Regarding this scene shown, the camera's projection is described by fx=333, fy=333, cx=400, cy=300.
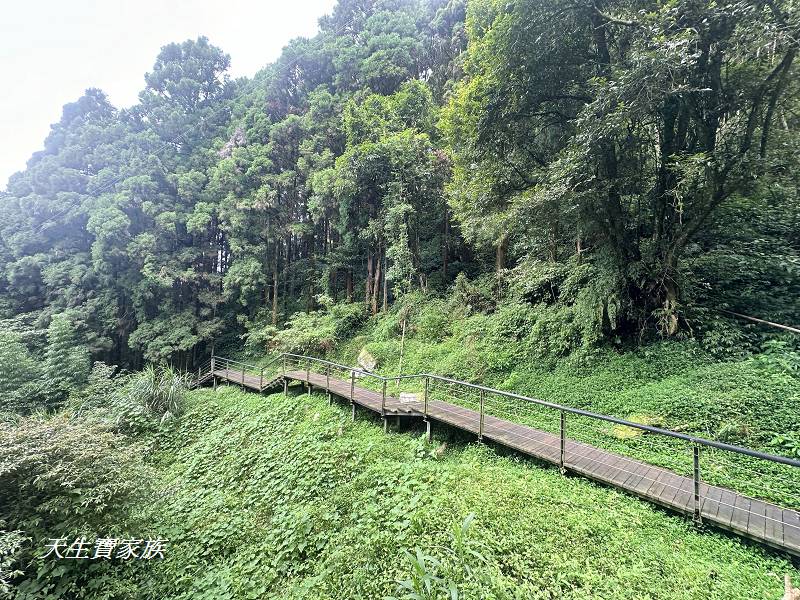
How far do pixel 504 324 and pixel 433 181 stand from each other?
6.02 metres

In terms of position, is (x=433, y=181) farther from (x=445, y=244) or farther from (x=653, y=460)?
(x=653, y=460)

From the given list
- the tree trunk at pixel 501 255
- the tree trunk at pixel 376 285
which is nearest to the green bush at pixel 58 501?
the tree trunk at pixel 501 255

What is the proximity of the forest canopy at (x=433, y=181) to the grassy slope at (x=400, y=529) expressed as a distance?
4.08m

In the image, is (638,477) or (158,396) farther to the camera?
(158,396)

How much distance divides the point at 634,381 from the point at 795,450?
201cm

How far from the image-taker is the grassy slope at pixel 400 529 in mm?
2586

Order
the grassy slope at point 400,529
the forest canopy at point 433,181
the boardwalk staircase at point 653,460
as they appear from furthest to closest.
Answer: the forest canopy at point 433,181
the boardwalk staircase at point 653,460
the grassy slope at point 400,529

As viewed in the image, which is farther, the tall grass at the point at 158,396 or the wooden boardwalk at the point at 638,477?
the tall grass at the point at 158,396

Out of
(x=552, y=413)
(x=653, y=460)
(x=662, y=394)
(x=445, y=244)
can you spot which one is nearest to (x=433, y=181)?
(x=445, y=244)

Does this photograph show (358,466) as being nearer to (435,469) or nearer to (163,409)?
(435,469)

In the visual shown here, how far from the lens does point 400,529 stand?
363cm

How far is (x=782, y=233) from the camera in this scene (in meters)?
6.42

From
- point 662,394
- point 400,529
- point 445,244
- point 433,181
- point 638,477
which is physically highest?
point 433,181

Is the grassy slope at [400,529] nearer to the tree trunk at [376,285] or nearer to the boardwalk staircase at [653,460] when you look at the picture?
the boardwalk staircase at [653,460]
